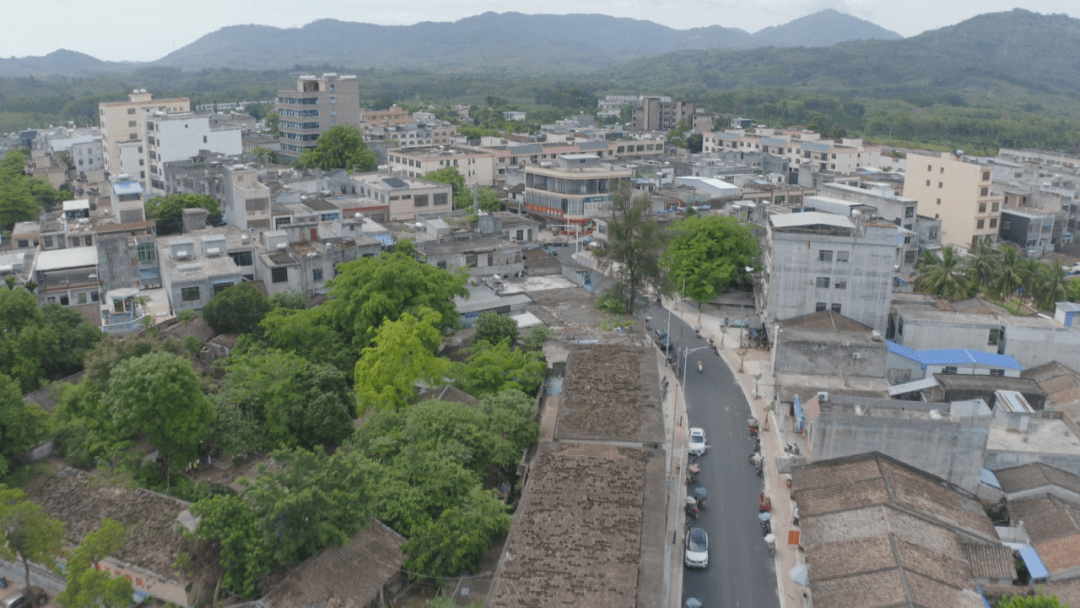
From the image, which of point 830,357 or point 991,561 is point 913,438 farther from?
point 830,357

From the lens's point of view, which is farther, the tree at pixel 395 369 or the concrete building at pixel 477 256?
the concrete building at pixel 477 256

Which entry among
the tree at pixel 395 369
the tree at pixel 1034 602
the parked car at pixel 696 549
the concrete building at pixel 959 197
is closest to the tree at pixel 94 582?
the tree at pixel 395 369

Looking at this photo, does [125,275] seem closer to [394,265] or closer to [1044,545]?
[394,265]

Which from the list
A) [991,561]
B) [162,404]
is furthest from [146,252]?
[991,561]

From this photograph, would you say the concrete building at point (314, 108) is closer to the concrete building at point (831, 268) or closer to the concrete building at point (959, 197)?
the concrete building at point (959, 197)

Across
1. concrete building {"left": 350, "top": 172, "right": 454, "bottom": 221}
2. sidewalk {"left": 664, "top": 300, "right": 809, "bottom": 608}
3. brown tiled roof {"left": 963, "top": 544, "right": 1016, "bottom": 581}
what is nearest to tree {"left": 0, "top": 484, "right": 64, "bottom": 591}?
sidewalk {"left": 664, "top": 300, "right": 809, "bottom": 608}

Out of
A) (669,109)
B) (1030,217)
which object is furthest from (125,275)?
(669,109)

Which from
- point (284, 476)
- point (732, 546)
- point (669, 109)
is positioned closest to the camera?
point (284, 476)
